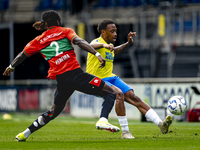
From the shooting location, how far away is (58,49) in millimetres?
6754

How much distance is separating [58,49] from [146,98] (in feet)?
32.0

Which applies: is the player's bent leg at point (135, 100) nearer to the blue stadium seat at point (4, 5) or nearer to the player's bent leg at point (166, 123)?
the player's bent leg at point (166, 123)

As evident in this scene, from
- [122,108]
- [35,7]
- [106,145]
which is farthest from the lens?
[35,7]

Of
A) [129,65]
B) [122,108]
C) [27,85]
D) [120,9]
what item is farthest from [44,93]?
[122,108]

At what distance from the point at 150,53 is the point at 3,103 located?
23.8 ft

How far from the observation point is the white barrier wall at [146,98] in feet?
50.1

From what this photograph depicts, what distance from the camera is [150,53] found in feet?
65.2

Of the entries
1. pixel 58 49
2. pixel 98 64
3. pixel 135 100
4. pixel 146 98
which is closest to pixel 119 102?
pixel 135 100

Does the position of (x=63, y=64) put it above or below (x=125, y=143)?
above

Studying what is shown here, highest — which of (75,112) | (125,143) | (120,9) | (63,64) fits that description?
(120,9)

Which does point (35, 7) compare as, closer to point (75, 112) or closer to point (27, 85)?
point (27, 85)

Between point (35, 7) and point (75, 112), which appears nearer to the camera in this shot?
point (75, 112)

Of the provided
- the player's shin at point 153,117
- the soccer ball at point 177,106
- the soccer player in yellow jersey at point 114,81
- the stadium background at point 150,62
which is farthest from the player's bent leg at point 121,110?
the stadium background at point 150,62

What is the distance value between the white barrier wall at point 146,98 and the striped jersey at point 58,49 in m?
8.76
